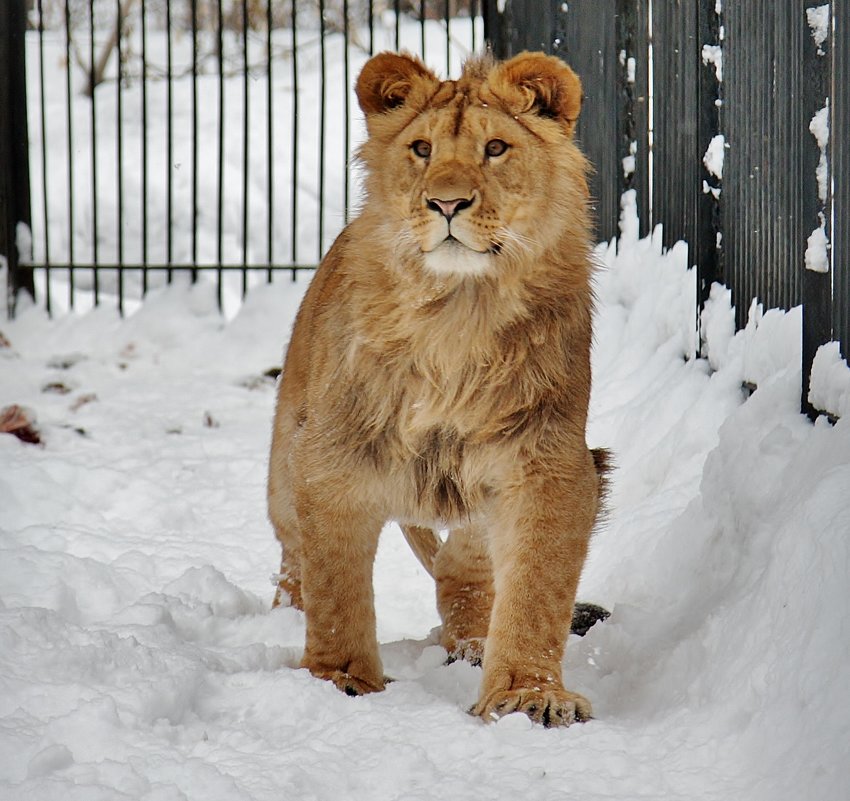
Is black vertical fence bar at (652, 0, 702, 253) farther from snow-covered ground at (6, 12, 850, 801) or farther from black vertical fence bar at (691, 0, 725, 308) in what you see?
snow-covered ground at (6, 12, 850, 801)

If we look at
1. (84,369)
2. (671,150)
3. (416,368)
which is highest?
(671,150)

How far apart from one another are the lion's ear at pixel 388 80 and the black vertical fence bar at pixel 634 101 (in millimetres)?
2956

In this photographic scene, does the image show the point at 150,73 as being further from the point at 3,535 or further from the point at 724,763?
the point at 724,763

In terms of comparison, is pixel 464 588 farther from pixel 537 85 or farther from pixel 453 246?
pixel 537 85

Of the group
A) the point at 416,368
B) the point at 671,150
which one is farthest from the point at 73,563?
the point at 671,150

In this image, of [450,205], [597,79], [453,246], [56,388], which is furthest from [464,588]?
[56,388]

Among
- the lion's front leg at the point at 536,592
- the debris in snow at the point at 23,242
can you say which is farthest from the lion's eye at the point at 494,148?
the debris in snow at the point at 23,242

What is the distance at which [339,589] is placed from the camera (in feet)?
11.7

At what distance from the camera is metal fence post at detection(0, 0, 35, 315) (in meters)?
9.43

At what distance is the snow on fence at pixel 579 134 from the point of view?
13.0ft

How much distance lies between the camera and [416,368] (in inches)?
138

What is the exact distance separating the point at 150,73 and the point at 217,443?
32.4 ft

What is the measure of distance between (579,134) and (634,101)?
1062 mm

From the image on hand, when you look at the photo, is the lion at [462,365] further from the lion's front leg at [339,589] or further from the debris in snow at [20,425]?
the debris in snow at [20,425]
